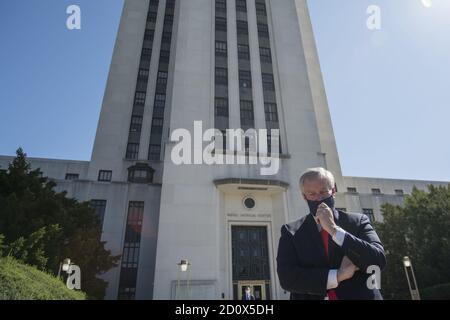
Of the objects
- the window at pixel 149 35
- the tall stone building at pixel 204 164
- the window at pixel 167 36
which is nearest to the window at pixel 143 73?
the tall stone building at pixel 204 164

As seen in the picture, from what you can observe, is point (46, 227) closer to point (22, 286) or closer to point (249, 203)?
point (22, 286)

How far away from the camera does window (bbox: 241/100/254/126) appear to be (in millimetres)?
26922

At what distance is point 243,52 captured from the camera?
31078 millimetres

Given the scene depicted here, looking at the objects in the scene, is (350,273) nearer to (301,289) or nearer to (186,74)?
(301,289)

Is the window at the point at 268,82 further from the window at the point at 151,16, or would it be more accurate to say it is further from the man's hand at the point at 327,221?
the man's hand at the point at 327,221

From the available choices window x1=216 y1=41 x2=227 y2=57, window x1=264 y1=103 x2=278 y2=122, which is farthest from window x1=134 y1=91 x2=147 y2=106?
window x1=264 y1=103 x2=278 y2=122

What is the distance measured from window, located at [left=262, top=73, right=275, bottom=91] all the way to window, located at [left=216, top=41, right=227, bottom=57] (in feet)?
17.4

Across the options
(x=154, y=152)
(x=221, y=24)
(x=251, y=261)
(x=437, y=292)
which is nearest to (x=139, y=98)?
(x=154, y=152)

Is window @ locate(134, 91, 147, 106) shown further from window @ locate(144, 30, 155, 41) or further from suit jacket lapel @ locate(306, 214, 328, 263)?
suit jacket lapel @ locate(306, 214, 328, 263)

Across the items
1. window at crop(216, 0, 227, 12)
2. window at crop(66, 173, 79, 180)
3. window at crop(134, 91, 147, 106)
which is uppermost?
window at crop(216, 0, 227, 12)

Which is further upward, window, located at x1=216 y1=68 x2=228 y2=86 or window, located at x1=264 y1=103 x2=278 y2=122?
window, located at x1=216 y1=68 x2=228 y2=86

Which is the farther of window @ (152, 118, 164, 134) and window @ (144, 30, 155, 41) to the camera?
window @ (144, 30, 155, 41)

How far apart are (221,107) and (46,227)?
1831cm
